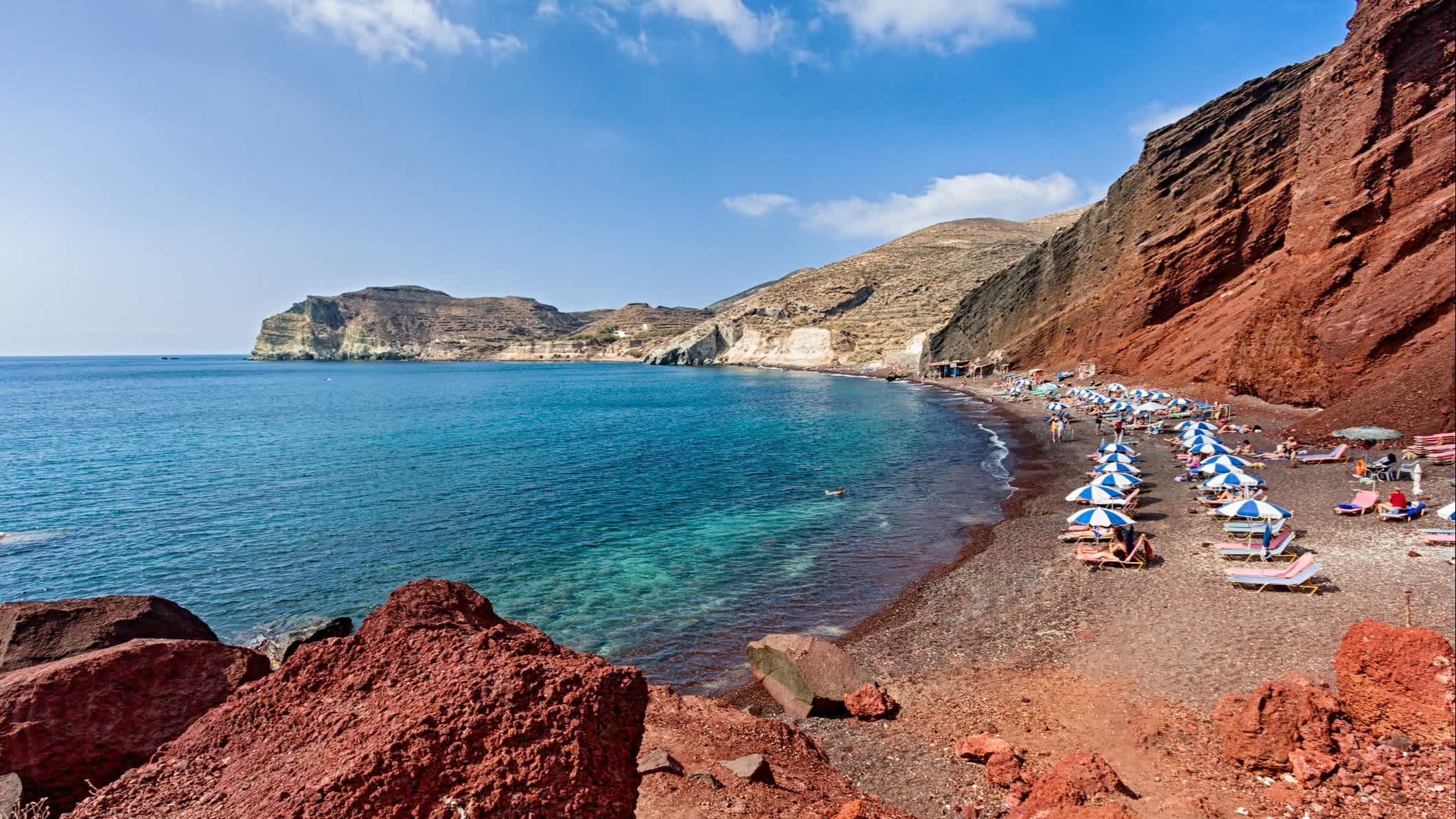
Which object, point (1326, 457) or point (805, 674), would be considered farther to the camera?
point (1326, 457)

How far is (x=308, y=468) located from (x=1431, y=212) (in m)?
46.0

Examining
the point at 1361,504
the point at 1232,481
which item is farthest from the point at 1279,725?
the point at 1232,481

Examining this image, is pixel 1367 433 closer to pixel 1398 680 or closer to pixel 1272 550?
pixel 1398 680

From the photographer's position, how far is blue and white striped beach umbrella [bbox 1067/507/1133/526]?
Result: 59.3ft

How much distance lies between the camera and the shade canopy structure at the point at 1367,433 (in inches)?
208

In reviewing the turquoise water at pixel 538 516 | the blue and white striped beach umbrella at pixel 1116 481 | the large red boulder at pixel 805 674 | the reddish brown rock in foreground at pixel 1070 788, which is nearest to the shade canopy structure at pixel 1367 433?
the reddish brown rock in foreground at pixel 1070 788

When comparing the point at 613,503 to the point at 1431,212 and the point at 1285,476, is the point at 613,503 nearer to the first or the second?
the point at 1285,476

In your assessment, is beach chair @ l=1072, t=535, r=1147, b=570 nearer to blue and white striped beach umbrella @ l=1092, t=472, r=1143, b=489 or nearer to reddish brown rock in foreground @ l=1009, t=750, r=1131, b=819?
blue and white striped beach umbrella @ l=1092, t=472, r=1143, b=489

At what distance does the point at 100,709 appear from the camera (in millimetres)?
6219

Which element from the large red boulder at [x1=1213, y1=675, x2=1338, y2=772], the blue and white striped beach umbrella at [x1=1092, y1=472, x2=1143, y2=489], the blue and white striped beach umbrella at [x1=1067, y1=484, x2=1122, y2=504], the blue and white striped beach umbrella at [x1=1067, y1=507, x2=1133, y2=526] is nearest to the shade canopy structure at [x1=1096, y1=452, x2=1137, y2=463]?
the blue and white striped beach umbrella at [x1=1092, y1=472, x2=1143, y2=489]

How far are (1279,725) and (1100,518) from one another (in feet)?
42.1

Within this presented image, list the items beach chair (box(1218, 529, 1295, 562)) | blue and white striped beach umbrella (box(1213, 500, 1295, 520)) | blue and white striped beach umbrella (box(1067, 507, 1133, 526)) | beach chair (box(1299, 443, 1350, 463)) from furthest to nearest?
beach chair (box(1299, 443, 1350, 463)) < blue and white striped beach umbrella (box(1067, 507, 1133, 526)) < blue and white striped beach umbrella (box(1213, 500, 1295, 520)) < beach chair (box(1218, 529, 1295, 562))

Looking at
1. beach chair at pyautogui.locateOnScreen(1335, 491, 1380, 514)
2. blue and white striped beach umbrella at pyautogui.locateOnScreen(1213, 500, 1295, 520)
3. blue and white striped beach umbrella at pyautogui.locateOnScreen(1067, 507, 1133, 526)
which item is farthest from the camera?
blue and white striped beach umbrella at pyautogui.locateOnScreen(1067, 507, 1133, 526)

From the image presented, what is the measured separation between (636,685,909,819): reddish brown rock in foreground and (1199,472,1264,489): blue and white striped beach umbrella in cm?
1743
